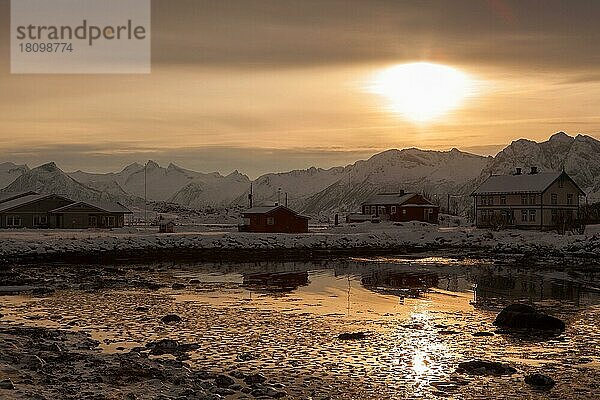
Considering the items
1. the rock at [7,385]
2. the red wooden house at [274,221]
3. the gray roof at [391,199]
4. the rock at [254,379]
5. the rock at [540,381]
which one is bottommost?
the rock at [540,381]

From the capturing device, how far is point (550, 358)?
61.6ft

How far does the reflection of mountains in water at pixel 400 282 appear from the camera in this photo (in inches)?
1337

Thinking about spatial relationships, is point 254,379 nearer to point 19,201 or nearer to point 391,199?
point 19,201

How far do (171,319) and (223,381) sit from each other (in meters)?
8.77

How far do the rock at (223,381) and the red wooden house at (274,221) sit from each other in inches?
2561

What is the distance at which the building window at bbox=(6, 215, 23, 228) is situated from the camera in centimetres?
9231

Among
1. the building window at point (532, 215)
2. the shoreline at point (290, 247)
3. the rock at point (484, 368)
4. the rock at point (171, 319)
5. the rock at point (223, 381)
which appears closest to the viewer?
the rock at point (223, 381)

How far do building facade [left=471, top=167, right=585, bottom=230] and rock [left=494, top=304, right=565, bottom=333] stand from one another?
196 feet

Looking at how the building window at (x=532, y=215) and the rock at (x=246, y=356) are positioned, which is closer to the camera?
the rock at (x=246, y=356)

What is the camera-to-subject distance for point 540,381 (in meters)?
16.1

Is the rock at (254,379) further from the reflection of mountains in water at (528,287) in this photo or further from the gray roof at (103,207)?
the gray roof at (103,207)

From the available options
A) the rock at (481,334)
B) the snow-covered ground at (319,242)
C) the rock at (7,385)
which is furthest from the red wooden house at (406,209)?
the rock at (7,385)

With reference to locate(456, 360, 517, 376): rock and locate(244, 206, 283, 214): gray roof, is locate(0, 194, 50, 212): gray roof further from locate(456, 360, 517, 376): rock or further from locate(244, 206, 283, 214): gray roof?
locate(456, 360, 517, 376): rock

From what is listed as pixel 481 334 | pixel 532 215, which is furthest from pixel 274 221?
pixel 481 334
